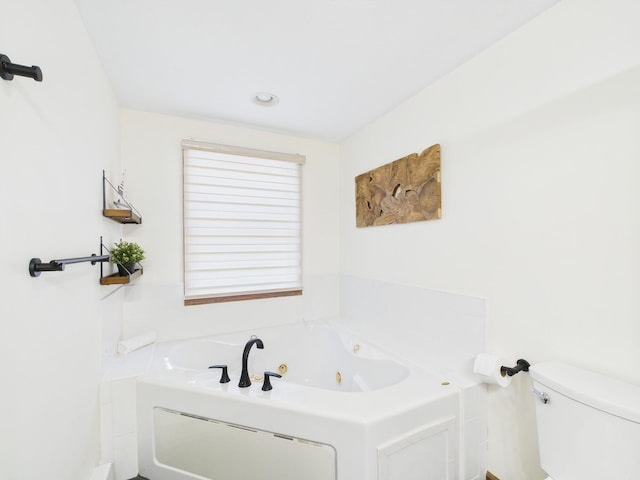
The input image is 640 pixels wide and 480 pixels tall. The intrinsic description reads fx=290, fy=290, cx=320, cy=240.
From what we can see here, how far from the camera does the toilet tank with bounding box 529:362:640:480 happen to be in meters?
0.95

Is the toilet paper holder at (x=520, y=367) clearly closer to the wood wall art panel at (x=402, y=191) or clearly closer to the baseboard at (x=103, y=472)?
the wood wall art panel at (x=402, y=191)

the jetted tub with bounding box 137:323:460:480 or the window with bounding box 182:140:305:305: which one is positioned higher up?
the window with bounding box 182:140:305:305

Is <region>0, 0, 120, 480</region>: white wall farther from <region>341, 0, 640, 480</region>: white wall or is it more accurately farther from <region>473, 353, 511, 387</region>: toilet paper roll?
<region>341, 0, 640, 480</region>: white wall

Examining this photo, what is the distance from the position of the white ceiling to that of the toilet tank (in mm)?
1575

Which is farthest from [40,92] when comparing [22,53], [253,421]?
[253,421]

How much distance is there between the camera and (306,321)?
2781 millimetres

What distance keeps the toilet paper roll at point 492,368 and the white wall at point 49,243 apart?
1.77m

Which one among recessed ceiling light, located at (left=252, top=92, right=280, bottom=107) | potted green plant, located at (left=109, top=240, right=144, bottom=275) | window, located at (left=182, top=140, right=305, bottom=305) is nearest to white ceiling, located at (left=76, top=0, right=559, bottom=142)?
recessed ceiling light, located at (left=252, top=92, right=280, bottom=107)

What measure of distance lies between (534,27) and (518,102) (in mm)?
320

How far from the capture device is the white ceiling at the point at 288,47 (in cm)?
129

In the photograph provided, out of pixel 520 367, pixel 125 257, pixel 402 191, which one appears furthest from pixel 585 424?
pixel 125 257

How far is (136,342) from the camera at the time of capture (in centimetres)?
205

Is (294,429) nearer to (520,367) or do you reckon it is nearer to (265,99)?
(520,367)

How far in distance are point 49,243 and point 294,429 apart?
1236 mm
